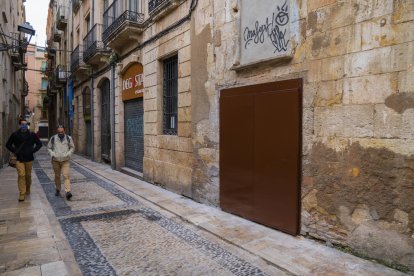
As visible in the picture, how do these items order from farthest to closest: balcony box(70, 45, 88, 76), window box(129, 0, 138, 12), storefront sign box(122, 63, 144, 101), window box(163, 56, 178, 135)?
balcony box(70, 45, 88, 76) < window box(129, 0, 138, 12) < storefront sign box(122, 63, 144, 101) < window box(163, 56, 178, 135)

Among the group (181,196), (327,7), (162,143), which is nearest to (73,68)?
(162,143)

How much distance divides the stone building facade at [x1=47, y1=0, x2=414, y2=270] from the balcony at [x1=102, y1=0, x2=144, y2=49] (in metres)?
1.06

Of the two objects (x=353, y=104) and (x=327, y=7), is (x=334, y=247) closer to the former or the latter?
(x=353, y=104)

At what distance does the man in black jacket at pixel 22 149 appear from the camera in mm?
6586

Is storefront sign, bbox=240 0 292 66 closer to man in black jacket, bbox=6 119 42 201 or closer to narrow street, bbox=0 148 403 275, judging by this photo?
narrow street, bbox=0 148 403 275

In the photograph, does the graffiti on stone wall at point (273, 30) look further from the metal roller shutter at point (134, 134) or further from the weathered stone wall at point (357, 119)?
the metal roller shutter at point (134, 134)

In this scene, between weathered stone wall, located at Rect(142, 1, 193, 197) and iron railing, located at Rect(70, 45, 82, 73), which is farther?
iron railing, located at Rect(70, 45, 82, 73)

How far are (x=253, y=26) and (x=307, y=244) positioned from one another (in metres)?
3.24

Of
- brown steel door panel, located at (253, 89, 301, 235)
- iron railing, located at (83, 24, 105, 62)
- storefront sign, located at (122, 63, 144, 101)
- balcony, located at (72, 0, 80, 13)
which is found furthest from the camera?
balcony, located at (72, 0, 80, 13)

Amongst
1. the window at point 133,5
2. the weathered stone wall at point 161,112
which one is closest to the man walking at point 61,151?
the weathered stone wall at point 161,112

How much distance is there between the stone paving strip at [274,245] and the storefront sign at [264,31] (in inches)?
97.2

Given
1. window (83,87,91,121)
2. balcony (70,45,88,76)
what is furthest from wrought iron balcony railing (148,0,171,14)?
window (83,87,91,121)

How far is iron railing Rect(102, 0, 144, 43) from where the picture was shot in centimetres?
924

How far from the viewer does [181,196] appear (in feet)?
23.1
